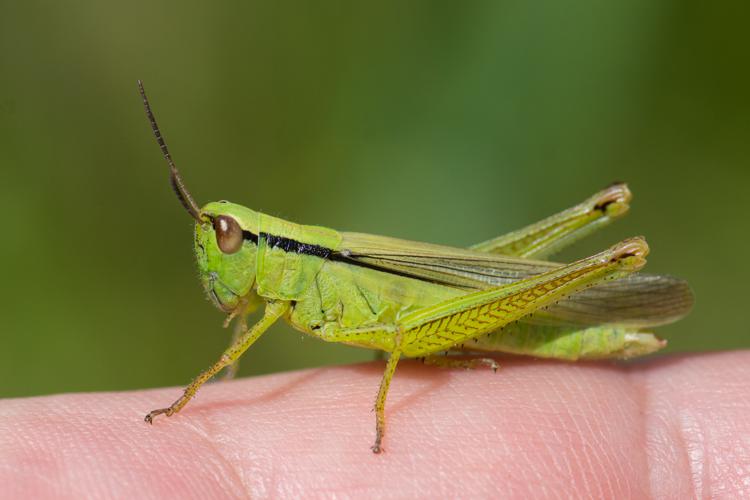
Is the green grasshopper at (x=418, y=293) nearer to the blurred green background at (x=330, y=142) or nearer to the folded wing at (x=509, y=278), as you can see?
the folded wing at (x=509, y=278)

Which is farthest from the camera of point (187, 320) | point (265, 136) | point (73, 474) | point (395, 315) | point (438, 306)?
point (265, 136)

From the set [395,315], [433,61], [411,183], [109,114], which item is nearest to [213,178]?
[109,114]

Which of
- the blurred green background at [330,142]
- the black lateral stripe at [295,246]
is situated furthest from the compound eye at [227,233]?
the blurred green background at [330,142]

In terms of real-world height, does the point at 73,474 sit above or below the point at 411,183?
below

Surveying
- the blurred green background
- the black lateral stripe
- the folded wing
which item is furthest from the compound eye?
the blurred green background

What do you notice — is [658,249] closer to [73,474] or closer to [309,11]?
[309,11]

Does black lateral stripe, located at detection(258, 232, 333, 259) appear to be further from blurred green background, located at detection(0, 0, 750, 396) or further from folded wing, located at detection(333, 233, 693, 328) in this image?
blurred green background, located at detection(0, 0, 750, 396)

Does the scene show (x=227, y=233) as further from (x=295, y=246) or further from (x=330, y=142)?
(x=330, y=142)
